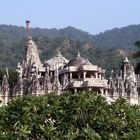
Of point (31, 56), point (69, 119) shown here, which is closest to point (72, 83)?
point (31, 56)

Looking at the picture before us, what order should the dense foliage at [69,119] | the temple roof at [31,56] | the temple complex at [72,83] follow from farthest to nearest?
the temple roof at [31,56], the temple complex at [72,83], the dense foliage at [69,119]

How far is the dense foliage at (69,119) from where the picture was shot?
82.2ft

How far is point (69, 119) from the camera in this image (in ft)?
86.1

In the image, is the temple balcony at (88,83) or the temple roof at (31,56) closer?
the temple balcony at (88,83)

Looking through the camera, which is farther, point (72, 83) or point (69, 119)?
point (72, 83)

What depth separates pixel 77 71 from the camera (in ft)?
222

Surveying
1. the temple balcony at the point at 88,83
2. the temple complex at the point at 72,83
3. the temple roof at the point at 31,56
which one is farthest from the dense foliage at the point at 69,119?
the temple roof at the point at 31,56

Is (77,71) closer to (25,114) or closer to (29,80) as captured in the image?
(29,80)

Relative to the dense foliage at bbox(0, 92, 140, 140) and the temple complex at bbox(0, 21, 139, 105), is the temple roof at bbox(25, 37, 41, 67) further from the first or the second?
the dense foliage at bbox(0, 92, 140, 140)

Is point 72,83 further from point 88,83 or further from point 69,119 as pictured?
point 69,119

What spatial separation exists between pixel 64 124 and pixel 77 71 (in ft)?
137

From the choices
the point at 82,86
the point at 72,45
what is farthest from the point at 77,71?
the point at 72,45

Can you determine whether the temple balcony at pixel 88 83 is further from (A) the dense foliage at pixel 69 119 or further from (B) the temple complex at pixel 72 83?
(A) the dense foliage at pixel 69 119

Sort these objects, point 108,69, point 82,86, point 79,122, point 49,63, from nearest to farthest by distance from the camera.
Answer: point 79,122
point 82,86
point 49,63
point 108,69
